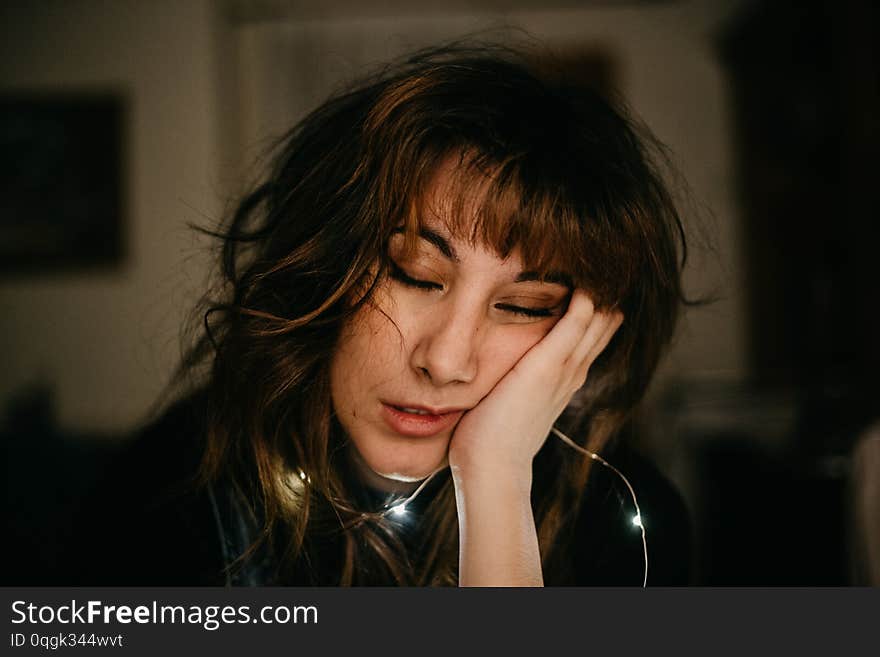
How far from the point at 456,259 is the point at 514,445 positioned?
0.19 m

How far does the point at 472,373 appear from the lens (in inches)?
24.7

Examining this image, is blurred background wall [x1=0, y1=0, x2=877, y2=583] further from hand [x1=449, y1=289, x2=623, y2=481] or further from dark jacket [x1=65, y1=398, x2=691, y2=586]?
hand [x1=449, y1=289, x2=623, y2=481]

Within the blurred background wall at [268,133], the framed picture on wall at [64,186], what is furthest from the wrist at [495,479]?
the framed picture on wall at [64,186]

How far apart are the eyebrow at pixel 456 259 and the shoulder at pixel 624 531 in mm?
233

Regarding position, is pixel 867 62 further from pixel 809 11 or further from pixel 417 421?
pixel 417 421

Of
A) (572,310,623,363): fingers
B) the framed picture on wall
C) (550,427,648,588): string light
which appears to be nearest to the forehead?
(572,310,623,363): fingers

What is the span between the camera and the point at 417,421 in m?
0.66

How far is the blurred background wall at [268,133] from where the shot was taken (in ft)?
6.99

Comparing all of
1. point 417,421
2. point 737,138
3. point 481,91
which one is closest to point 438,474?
point 417,421

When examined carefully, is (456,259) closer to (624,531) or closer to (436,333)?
(436,333)

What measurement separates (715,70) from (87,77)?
2.18 m

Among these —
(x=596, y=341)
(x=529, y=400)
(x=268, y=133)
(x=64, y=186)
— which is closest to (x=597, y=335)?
(x=596, y=341)

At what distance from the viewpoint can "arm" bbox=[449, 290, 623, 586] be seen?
1.92ft
